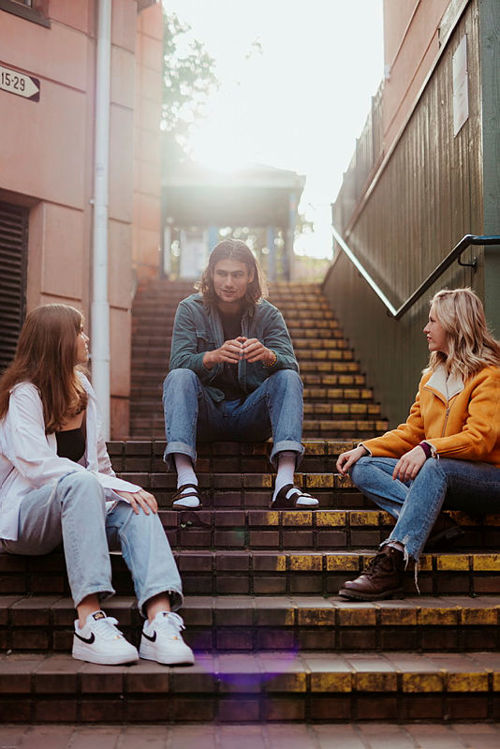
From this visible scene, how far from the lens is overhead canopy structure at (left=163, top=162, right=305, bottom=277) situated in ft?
52.9

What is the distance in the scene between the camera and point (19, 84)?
5.75 meters

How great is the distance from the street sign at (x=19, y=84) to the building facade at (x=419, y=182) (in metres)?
2.80

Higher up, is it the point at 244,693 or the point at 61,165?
the point at 61,165

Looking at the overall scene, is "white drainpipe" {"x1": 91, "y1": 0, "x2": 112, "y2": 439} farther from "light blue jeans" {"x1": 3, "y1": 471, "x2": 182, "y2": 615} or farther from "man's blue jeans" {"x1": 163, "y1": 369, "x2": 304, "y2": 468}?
"light blue jeans" {"x1": 3, "y1": 471, "x2": 182, "y2": 615}

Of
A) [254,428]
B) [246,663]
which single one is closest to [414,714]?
[246,663]

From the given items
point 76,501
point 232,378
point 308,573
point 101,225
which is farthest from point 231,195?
point 76,501

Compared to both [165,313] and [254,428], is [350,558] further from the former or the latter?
[165,313]

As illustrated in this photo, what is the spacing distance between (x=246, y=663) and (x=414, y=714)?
0.59 m

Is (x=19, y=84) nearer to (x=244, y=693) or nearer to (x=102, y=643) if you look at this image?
(x=102, y=643)

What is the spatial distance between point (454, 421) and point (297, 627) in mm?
1116

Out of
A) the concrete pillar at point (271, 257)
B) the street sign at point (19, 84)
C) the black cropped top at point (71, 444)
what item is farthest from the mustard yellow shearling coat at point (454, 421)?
the concrete pillar at point (271, 257)

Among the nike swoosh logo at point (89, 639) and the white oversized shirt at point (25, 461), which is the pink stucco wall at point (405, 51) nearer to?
the white oversized shirt at point (25, 461)

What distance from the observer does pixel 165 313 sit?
8.79 m

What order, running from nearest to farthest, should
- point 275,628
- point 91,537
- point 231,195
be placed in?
point 91,537
point 275,628
point 231,195
